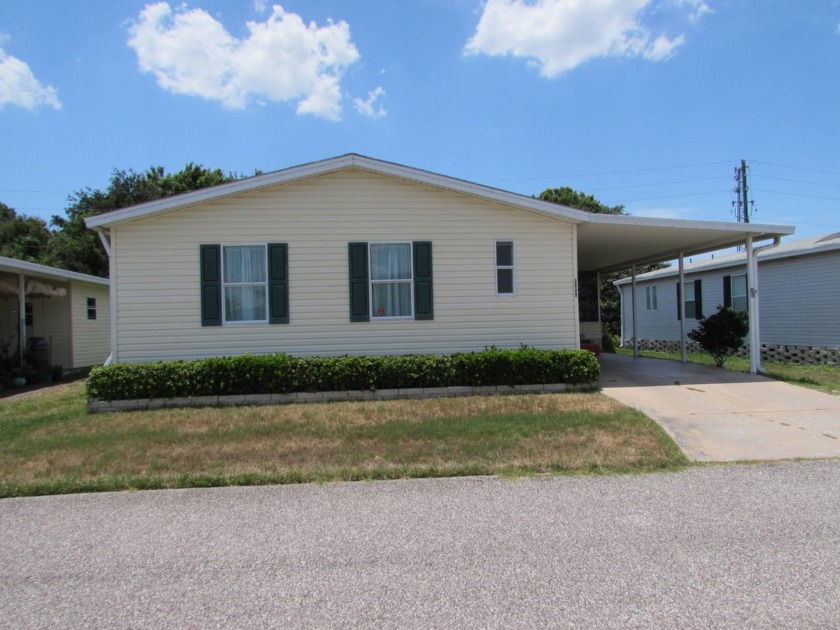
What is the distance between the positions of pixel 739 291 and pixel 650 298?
18.3 feet

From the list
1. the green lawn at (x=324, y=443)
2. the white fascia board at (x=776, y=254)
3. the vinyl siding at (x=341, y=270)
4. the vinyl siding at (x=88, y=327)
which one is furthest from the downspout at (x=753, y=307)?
the vinyl siding at (x=88, y=327)

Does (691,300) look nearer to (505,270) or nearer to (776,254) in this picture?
(776,254)

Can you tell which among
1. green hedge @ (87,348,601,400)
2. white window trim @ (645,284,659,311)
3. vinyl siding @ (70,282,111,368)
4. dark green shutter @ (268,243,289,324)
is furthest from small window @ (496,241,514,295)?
white window trim @ (645,284,659,311)

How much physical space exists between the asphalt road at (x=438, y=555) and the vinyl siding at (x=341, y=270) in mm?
5509

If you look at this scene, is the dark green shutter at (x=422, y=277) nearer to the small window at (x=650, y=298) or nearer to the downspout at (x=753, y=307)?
the downspout at (x=753, y=307)

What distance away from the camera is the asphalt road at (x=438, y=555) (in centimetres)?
287

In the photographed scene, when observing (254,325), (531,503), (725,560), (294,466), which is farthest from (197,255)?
(725,560)

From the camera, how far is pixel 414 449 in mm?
6043

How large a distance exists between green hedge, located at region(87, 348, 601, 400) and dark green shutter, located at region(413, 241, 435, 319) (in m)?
1.32

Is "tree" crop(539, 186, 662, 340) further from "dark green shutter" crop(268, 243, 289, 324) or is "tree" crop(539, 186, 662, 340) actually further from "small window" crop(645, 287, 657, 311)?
"dark green shutter" crop(268, 243, 289, 324)

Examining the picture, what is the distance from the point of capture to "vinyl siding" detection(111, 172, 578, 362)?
1010 cm

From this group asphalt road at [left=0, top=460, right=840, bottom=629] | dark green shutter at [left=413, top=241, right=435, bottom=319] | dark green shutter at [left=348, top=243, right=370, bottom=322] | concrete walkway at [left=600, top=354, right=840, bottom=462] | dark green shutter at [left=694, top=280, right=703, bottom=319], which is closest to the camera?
asphalt road at [left=0, top=460, right=840, bottom=629]

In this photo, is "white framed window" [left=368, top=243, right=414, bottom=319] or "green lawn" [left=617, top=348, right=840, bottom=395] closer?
"green lawn" [left=617, top=348, right=840, bottom=395]

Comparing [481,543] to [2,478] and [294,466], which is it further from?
[2,478]
